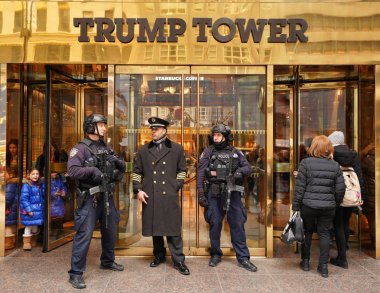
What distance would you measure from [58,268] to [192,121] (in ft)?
9.15

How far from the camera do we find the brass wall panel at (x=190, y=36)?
505 centimetres

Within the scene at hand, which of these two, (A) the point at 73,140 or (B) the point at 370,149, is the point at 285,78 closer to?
(B) the point at 370,149

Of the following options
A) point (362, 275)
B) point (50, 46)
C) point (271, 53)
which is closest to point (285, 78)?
point (271, 53)

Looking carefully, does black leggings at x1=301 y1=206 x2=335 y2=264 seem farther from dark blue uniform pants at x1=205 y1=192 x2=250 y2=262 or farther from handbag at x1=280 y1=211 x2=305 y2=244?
dark blue uniform pants at x1=205 y1=192 x2=250 y2=262

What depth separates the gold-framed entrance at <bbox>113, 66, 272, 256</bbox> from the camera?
5250 millimetres

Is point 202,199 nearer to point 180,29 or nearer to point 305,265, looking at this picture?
point 305,265

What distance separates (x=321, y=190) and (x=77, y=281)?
309 centimetres

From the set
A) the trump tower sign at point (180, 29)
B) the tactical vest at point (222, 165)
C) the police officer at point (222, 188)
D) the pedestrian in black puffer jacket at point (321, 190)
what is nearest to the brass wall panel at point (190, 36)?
the trump tower sign at point (180, 29)

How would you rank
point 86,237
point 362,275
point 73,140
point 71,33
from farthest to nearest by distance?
point 73,140, point 71,33, point 362,275, point 86,237

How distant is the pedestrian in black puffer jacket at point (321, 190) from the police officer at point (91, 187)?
2.32 metres

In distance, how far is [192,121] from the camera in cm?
534

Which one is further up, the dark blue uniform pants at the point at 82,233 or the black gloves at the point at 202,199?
the black gloves at the point at 202,199

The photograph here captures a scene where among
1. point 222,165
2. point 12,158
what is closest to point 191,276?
point 222,165

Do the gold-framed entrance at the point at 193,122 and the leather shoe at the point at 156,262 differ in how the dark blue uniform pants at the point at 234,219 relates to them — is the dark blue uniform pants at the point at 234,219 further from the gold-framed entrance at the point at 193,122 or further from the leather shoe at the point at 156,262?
the leather shoe at the point at 156,262
